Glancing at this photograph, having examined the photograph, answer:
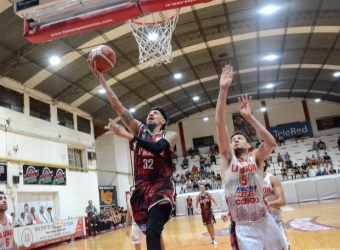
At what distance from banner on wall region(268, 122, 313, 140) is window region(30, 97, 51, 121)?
884 inches

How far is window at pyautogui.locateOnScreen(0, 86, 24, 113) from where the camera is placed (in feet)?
49.0

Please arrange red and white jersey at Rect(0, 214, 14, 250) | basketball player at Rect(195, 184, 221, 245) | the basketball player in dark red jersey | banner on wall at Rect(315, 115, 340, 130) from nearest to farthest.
Answer: the basketball player in dark red jersey → red and white jersey at Rect(0, 214, 14, 250) → basketball player at Rect(195, 184, 221, 245) → banner on wall at Rect(315, 115, 340, 130)

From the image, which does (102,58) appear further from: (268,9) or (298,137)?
(298,137)

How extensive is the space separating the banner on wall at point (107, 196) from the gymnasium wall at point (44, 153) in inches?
39.1

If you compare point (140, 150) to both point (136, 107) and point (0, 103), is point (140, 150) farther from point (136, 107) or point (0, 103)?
point (136, 107)

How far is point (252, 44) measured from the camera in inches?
779

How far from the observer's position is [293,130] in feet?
108

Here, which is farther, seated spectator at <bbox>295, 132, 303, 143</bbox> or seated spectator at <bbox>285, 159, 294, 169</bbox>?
seated spectator at <bbox>295, 132, 303, 143</bbox>

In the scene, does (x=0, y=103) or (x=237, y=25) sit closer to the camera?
(x=0, y=103)

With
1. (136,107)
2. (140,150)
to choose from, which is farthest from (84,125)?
(140,150)

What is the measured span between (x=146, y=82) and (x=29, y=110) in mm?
8036

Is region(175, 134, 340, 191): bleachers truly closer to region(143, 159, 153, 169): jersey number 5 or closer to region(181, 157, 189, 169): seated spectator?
region(181, 157, 189, 169): seated spectator

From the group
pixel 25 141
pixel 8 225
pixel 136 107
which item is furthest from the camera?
pixel 136 107

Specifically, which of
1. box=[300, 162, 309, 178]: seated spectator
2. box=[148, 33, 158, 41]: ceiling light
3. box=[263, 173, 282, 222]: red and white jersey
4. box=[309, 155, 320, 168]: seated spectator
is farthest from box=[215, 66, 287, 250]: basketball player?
box=[309, 155, 320, 168]: seated spectator
